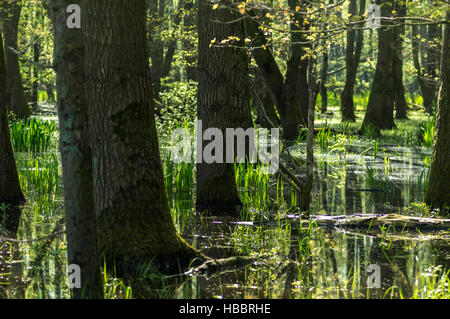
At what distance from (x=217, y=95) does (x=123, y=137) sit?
3145mm

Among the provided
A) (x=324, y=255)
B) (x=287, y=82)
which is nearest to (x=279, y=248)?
(x=324, y=255)

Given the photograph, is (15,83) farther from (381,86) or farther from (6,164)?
(6,164)

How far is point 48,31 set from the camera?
2309 centimetres

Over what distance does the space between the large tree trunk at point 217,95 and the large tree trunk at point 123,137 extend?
2857 millimetres

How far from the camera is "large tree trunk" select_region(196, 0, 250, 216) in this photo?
26.3 feet

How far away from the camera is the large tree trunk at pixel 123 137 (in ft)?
16.8

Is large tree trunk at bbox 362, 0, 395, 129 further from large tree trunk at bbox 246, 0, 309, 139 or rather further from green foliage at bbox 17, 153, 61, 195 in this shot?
green foliage at bbox 17, 153, 61, 195

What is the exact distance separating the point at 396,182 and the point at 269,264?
565cm

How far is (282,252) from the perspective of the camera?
601 centimetres

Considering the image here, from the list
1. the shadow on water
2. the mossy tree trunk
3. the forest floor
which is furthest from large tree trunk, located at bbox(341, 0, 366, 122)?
the mossy tree trunk

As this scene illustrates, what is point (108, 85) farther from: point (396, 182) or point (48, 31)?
point (48, 31)

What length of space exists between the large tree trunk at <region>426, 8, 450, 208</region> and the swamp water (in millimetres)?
662

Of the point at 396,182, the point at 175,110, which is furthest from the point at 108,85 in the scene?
the point at 175,110

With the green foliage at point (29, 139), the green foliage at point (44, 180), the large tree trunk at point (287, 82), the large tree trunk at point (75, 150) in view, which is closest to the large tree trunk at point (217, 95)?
the green foliage at point (44, 180)
